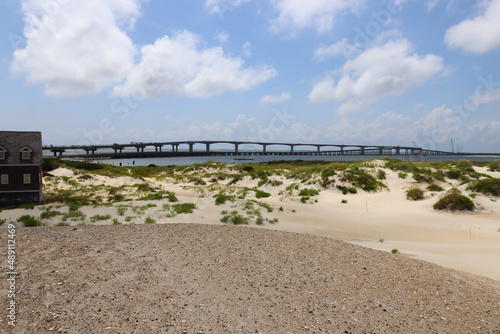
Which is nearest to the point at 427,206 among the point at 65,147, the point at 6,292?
the point at 6,292

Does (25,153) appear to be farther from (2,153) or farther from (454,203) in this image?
(454,203)

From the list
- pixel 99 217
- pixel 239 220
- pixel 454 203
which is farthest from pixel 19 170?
pixel 454 203

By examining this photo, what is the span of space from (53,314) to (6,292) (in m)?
1.77

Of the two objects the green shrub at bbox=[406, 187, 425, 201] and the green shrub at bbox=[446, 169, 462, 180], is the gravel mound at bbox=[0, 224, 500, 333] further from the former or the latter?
the green shrub at bbox=[446, 169, 462, 180]

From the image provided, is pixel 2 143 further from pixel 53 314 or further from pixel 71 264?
pixel 53 314

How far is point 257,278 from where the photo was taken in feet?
24.1

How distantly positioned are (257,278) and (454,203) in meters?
15.3

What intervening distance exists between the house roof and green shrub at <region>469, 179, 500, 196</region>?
97.1 feet

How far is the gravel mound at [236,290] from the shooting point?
17.6 feet

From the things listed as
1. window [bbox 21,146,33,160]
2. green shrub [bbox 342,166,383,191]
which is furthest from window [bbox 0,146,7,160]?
green shrub [bbox 342,166,383,191]

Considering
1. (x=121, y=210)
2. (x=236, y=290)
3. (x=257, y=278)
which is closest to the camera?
(x=236, y=290)

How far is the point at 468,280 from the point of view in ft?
25.2

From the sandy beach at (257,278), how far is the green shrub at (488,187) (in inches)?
183

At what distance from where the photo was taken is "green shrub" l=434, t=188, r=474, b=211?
16.7m
